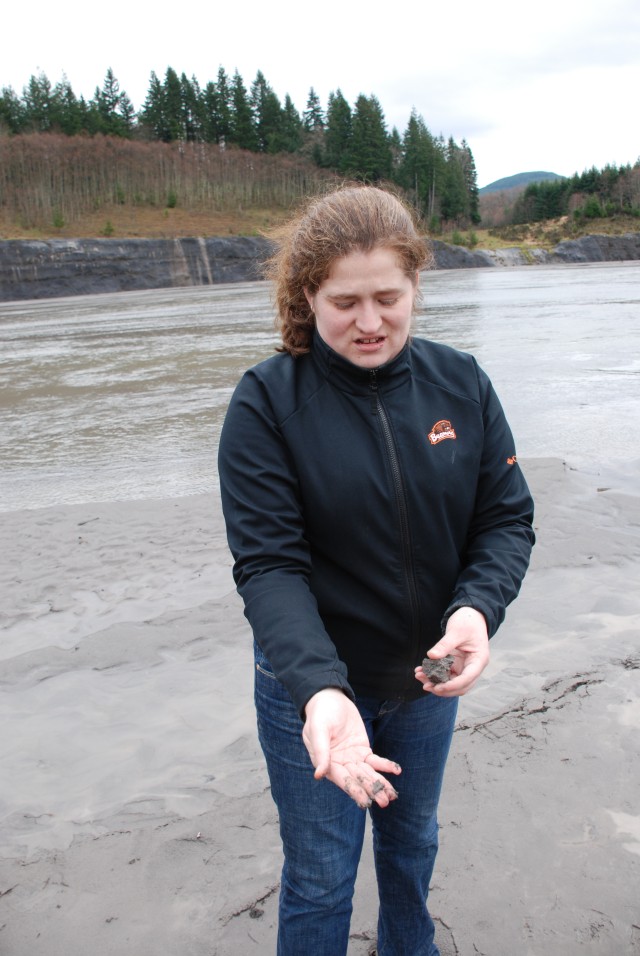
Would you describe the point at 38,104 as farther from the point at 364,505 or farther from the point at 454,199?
the point at 364,505

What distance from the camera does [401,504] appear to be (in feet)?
5.70

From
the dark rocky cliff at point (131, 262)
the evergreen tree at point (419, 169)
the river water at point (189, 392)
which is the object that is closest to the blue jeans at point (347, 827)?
the river water at point (189, 392)

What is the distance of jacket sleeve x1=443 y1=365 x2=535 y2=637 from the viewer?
1820 millimetres

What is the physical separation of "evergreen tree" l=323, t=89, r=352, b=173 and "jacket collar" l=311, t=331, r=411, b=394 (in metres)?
90.6

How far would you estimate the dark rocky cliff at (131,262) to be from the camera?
156ft

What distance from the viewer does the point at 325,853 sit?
1.63 metres

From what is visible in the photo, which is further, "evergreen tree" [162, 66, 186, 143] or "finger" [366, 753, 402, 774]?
"evergreen tree" [162, 66, 186, 143]

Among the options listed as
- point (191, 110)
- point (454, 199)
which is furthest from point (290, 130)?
point (454, 199)

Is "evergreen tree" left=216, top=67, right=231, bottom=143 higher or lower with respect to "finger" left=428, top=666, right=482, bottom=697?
higher

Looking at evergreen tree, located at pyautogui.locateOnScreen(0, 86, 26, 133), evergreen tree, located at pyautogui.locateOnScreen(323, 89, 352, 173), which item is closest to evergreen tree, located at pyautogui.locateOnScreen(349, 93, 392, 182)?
Answer: evergreen tree, located at pyautogui.locateOnScreen(323, 89, 352, 173)

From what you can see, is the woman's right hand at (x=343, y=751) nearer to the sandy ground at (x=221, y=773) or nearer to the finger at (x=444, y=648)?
the finger at (x=444, y=648)

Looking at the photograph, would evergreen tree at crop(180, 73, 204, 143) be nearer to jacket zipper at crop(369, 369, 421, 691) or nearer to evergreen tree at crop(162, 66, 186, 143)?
evergreen tree at crop(162, 66, 186, 143)

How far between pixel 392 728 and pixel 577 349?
11309 mm

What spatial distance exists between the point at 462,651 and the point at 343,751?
0.37 metres
